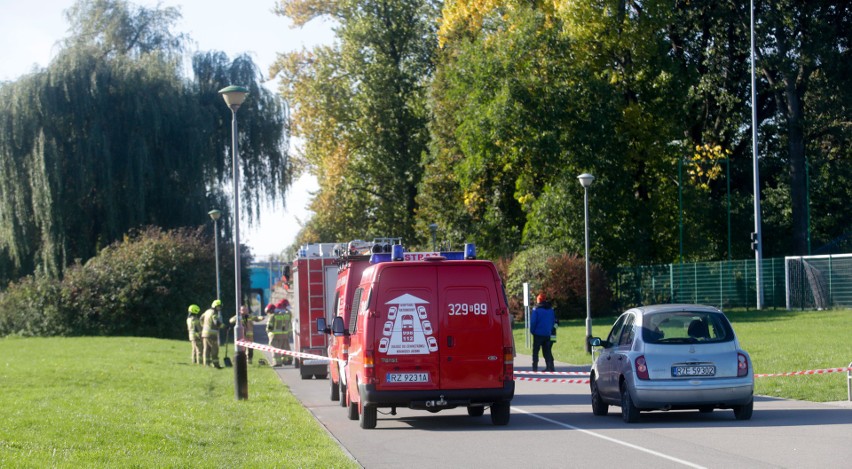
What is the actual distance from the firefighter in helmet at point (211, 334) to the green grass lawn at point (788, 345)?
9.47 meters

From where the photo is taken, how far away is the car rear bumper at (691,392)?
15.1 metres

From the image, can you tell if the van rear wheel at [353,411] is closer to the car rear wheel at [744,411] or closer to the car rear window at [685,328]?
the car rear window at [685,328]

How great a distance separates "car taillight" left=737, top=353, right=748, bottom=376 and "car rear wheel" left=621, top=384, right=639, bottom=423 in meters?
1.43

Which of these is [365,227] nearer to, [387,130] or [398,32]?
[387,130]

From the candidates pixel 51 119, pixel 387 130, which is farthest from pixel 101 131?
pixel 387 130

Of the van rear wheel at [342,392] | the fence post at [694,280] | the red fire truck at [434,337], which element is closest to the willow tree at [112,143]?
the fence post at [694,280]

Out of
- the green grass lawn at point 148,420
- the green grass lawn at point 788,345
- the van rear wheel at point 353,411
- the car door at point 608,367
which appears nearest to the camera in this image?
the green grass lawn at point 148,420

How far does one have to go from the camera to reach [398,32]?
197 ft

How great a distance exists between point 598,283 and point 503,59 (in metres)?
10.8

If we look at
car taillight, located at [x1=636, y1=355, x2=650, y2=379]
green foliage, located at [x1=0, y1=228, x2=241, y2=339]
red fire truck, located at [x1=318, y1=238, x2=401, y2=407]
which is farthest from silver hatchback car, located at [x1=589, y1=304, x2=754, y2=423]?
green foliage, located at [x1=0, y1=228, x2=241, y2=339]

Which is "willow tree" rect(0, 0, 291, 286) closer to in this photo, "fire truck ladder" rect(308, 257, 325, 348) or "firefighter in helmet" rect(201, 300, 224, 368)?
"firefighter in helmet" rect(201, 300, 224, 368)

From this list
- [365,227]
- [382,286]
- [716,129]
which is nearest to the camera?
[382,286]

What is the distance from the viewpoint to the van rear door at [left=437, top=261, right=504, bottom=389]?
600 inches

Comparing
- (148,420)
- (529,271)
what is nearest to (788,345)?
(148,420)
